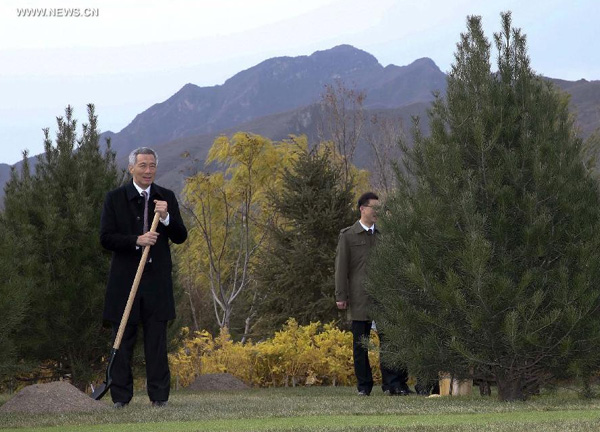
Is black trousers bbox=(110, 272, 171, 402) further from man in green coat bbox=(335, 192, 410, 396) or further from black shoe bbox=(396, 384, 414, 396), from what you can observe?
black shoe bbox=(396, 384, 414, 396)

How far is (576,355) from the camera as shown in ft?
28.6

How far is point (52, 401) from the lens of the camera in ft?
28.8

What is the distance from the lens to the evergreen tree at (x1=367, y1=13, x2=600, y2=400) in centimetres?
854

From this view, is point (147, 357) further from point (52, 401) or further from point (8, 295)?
point (8, 295)

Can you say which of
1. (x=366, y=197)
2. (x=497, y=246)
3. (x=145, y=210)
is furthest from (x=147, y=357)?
(x=366, y=197)

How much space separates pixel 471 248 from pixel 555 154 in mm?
1312

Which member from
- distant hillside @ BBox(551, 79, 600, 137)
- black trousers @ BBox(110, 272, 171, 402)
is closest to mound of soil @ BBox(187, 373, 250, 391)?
black trousers @ BBox(110, 272, 171, 402)

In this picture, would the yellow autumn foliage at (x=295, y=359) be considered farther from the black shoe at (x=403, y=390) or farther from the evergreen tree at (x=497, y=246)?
the evergreen tree at (x=497, y=246)

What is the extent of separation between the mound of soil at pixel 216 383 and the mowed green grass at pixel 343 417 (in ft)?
13.3

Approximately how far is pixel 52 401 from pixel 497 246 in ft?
14.3

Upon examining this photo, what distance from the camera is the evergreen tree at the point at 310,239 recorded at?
16.6 metres

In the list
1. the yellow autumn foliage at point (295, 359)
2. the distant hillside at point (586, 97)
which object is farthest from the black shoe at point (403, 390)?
the distant hillside at point (586, 97)

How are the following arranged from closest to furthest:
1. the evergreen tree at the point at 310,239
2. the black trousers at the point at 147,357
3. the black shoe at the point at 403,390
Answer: the black trousers at the point at 147,357
the black shoe at the point at 403,390
the evergreen tree at the point at 310,239

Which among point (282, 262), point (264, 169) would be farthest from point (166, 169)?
point (282, 262)
